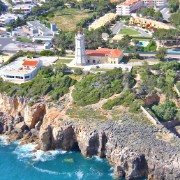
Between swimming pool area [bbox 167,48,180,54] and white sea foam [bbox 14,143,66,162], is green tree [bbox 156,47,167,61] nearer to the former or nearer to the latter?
swimming pool area [bbox 167,48,180,54]

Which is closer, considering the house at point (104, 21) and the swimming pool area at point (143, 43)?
the swimming pool area at point (143, 43)

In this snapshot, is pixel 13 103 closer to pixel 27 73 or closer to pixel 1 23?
pixel 27 73

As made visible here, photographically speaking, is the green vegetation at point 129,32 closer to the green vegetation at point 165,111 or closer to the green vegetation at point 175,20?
the green vegetation at point 175,20

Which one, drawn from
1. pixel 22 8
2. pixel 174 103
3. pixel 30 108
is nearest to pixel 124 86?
pixel 174 103

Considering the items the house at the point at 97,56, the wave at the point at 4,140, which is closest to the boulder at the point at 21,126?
the wave at the point at 4,140

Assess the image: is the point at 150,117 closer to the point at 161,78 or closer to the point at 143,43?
the point at 161,78
